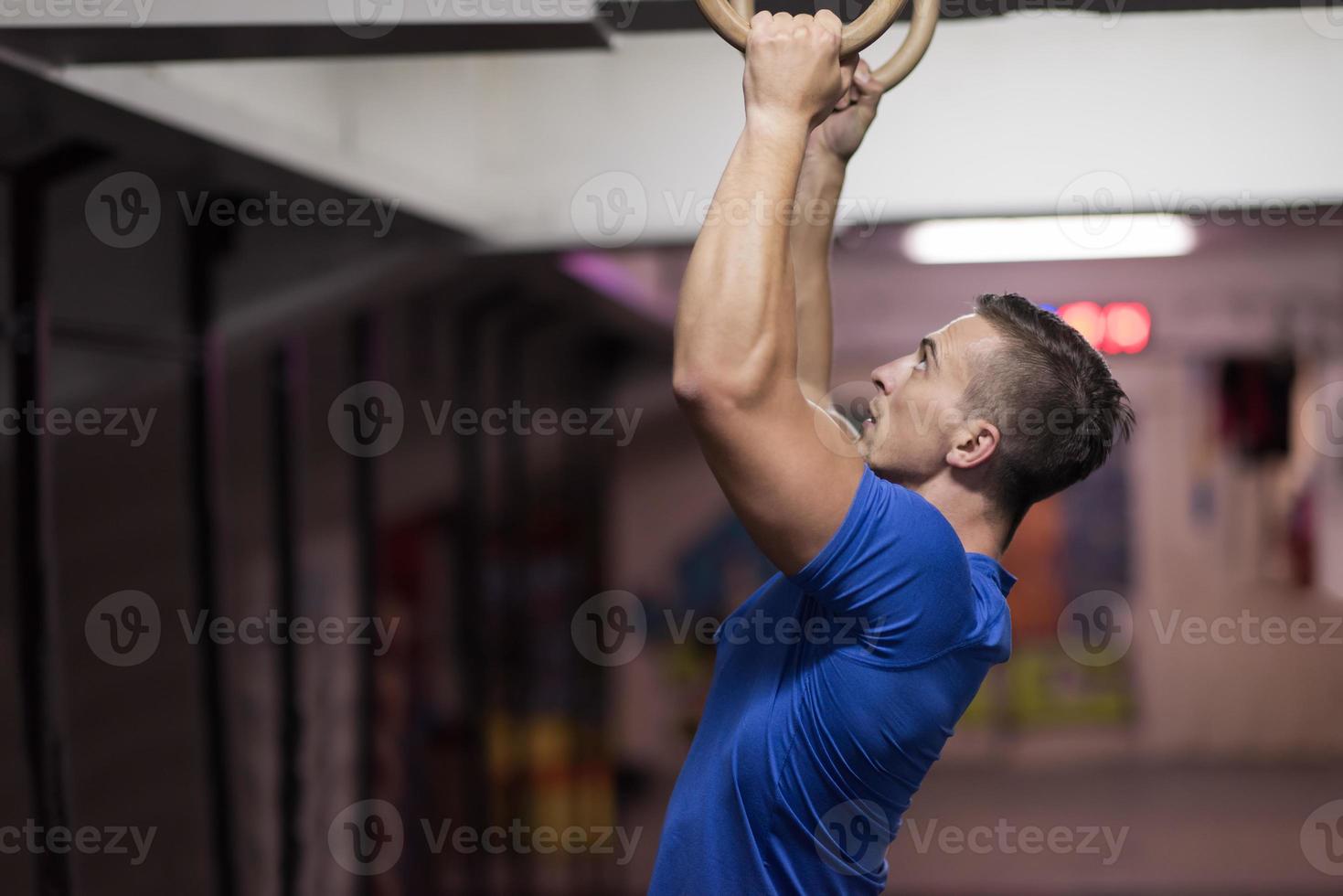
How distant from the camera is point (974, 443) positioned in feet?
4.18

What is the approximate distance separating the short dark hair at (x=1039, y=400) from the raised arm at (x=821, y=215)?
216 mm

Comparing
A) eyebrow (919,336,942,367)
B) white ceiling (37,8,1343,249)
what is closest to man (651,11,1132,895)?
eyebrow (919,336,942,367)

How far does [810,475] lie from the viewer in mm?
1068

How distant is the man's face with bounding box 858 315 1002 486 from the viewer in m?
1.28

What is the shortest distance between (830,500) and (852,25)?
1.44ft

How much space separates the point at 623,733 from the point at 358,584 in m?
2.56

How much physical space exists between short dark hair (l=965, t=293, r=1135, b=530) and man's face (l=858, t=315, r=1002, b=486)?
15mm

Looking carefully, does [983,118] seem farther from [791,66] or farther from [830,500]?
[830,500]

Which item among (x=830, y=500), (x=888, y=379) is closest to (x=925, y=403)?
(x=888, y=379)

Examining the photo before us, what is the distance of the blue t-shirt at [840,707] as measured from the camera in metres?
1.13

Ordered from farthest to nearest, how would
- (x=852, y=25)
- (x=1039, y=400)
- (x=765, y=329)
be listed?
(x=1039, y=400) → (x=852, y=25) → (x=765, y=329)

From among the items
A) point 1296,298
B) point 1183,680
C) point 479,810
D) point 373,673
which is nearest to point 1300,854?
point 1183,680

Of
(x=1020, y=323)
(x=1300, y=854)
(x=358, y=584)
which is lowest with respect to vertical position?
(x=1300, y=854)

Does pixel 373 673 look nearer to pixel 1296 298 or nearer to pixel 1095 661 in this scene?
pixel 1095 661
